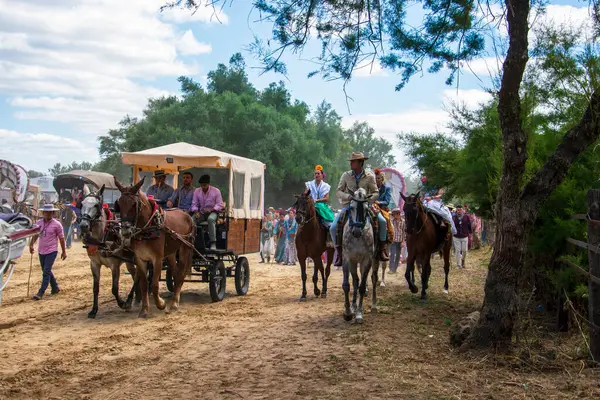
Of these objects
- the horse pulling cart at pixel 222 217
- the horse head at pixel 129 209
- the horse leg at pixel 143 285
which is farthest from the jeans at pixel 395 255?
the horse head at pixel 129 209

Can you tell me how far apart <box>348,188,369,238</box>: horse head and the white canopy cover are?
377 centimetres

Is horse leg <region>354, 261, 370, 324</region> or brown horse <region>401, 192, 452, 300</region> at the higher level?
brown horse <region>401, 192, 452, 300</region>

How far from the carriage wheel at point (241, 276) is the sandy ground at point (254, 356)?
64 cm

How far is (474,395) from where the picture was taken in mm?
5855

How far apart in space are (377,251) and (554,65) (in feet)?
13.3

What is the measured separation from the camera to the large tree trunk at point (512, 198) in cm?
735

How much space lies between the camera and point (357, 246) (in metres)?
10.0

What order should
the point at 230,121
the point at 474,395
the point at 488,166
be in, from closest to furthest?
the point at 474,395, the point at 488,166, the point at 230,121

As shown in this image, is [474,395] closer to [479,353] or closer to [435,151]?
[479,353]

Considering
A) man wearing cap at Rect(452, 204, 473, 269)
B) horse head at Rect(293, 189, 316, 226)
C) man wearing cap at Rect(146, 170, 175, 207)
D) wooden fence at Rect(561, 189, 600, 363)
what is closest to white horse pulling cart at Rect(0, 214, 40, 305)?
man wearing cap at Rect(146, 170, 175, 207)

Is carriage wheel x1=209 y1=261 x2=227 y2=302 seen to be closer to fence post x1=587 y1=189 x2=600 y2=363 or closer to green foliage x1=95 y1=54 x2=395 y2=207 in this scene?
fence post x1=587 y1=189 x2=600 y2=363

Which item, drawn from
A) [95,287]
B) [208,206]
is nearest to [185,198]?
[208,206]

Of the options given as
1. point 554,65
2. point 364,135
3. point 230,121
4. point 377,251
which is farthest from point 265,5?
point 364,135

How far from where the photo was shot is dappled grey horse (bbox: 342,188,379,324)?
32.0ft
